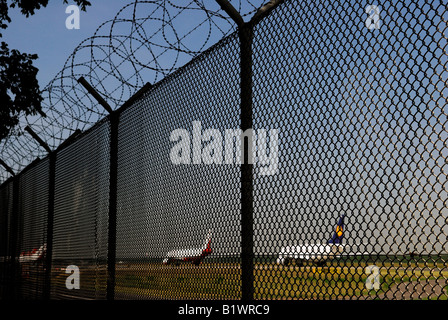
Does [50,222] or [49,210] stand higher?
[49,210]

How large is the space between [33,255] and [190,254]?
6.08 meters

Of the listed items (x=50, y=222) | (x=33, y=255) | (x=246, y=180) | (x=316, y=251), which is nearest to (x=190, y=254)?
(x=246, y=180)

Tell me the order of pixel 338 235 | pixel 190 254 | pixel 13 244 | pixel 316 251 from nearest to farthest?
pixel 338 235
pixel 316 251
pixel 190 254
pixel 13 244

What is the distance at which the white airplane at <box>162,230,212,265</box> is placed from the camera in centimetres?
338

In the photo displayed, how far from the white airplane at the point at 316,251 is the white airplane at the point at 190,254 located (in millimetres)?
774

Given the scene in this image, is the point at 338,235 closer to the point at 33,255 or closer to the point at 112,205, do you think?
the point at 112,205

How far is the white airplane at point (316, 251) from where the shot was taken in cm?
228

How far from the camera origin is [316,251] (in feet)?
8.22

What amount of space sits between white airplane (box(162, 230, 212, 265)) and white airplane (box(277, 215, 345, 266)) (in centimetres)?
77

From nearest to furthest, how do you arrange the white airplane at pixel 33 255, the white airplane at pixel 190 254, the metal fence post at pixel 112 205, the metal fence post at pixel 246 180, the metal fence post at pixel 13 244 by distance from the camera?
the metal fence post at pixel 246 180 → the white airplane at pixel 190 254 → the metal fence post at pixel 112 205 → the white airplane at pixel 33 255 → the metal fence post at pixel 13 244

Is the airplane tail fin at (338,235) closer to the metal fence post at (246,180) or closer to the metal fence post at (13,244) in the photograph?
the metal fence post at (246,180)

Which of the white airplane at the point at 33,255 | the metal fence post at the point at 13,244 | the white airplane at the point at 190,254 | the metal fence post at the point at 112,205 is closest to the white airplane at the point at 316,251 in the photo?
the white airplane at the point at 190,254

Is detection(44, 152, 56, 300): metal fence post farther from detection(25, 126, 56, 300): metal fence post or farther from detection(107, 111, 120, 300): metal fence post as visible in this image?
detection(107, 111, 120, 300): metal fence post
